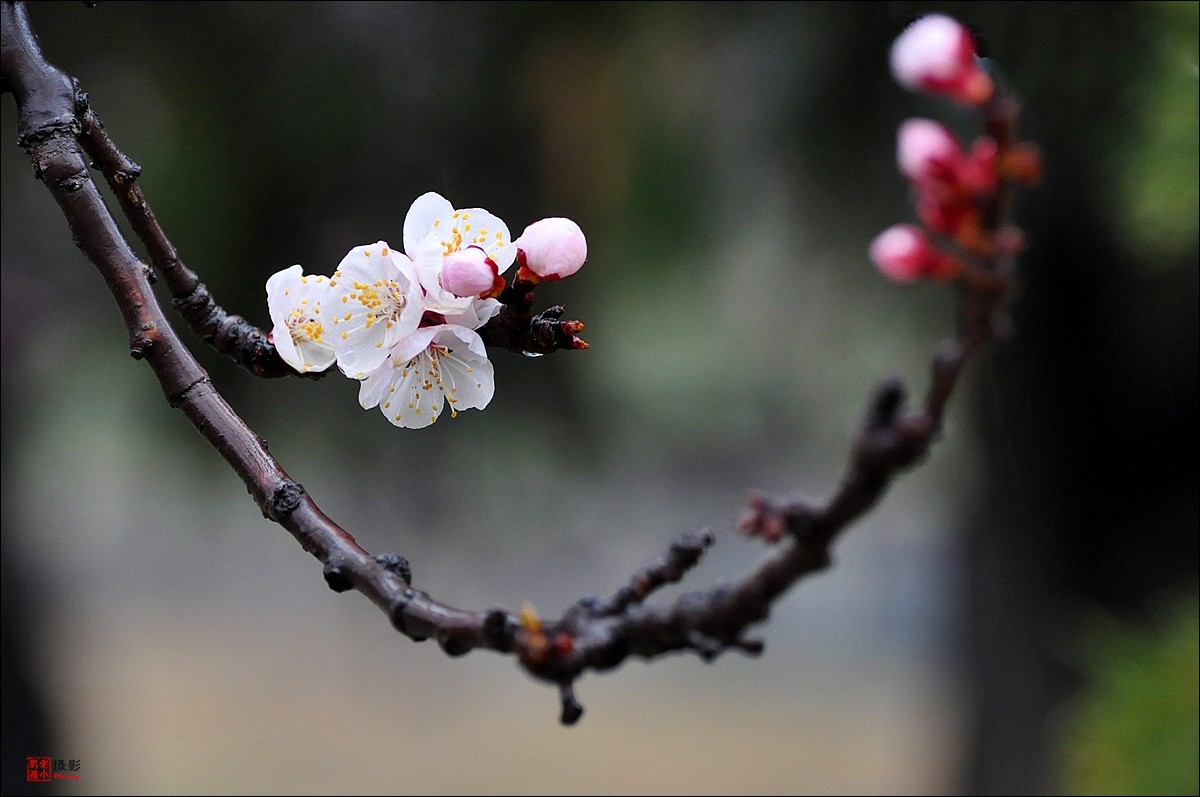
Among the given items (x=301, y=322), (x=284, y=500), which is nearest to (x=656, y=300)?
(x=301, y=322)

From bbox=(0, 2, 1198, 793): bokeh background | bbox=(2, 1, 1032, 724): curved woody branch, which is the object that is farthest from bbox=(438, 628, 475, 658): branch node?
bbox=(0, 2, 1198, 793): bokeh background

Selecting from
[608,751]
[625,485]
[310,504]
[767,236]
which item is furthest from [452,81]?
[608,751]

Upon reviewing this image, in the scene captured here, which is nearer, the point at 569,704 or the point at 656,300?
the point at 569,704

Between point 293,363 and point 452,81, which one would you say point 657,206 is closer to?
point 452,81

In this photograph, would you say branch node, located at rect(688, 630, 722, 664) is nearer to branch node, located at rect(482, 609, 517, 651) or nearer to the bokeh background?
branch node, located at rect(482, 609, 517, 651)

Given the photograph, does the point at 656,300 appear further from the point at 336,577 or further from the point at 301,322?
the point at 336,577
